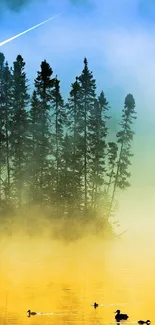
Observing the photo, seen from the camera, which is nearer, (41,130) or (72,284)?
(72,284)

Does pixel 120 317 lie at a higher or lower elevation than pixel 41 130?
Answer: lower

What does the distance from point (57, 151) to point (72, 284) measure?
131 ft

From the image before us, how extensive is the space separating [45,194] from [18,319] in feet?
162

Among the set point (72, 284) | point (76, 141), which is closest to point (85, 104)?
point (76, 141)

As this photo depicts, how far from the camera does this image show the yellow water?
29.5 meters

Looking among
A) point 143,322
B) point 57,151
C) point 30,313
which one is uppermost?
point 57,151

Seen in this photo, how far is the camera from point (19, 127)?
7806cm

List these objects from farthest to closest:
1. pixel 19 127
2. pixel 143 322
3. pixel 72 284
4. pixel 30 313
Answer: pixel 19 127 < pixel 72 284 < pixel 30 313 < pixel 143 322

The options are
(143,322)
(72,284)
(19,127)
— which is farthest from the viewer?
(19,127)

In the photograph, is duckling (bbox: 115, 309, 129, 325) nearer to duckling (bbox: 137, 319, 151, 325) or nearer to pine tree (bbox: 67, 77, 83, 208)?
duckling (bbox: 137, 319, 151, 325)

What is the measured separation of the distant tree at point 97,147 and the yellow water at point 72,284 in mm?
14627

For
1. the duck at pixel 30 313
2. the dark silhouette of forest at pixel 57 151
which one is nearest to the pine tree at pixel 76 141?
the dark silhouette of forest at pixel 57 151

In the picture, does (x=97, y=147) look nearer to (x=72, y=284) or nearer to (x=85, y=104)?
(x=85, y=104)

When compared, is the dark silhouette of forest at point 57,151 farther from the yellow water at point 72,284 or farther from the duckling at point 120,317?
the duckling at point 120,317
